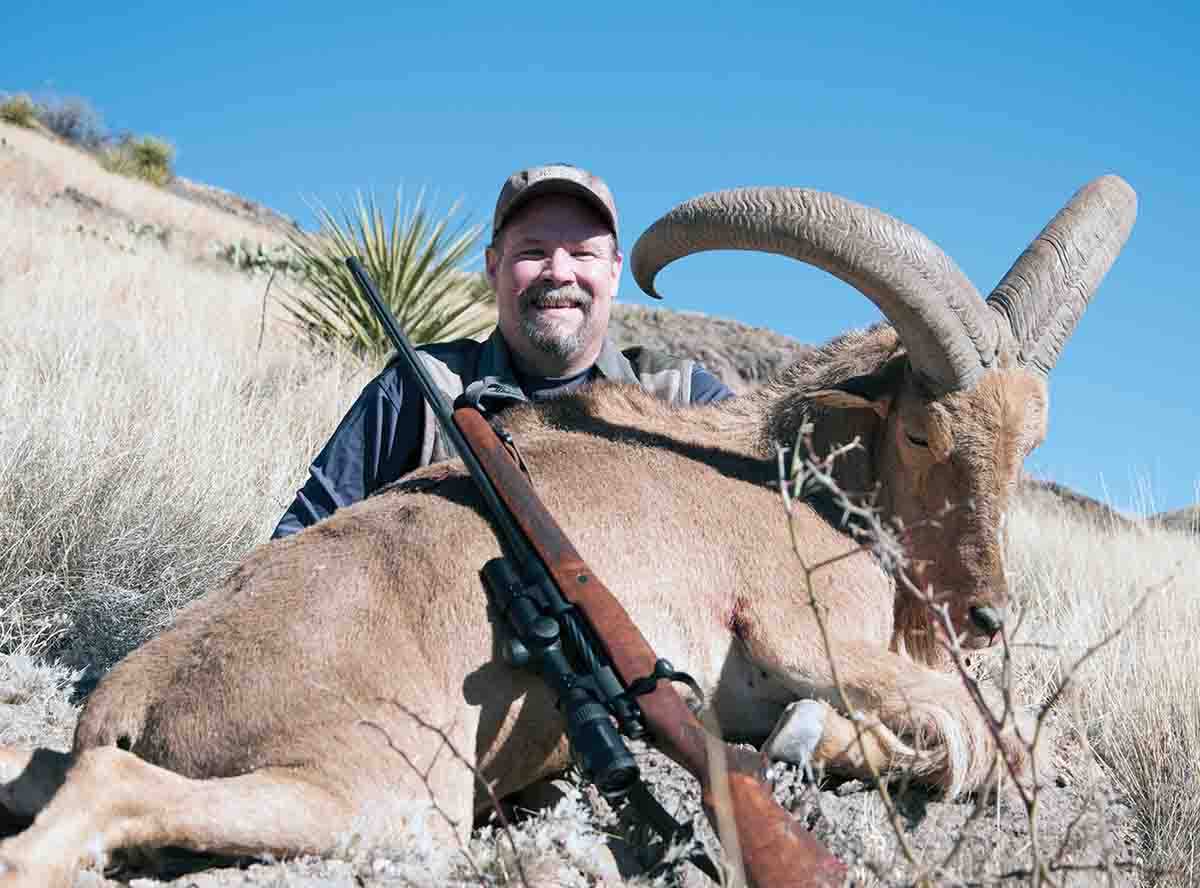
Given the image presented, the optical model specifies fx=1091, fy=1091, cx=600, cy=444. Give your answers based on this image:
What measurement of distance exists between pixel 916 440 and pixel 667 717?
1.75 metres

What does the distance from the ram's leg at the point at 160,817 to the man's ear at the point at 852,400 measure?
8.05 ft

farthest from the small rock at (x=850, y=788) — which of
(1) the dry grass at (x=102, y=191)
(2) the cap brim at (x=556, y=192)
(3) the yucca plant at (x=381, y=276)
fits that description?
(1) the dry grass at (x=102, y=191)

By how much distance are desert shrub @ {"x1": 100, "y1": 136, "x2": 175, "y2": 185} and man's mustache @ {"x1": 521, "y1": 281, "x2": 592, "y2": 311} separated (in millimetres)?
39252

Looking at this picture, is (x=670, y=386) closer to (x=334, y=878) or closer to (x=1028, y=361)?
(x=1028, y=361)

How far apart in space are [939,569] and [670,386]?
2.31m

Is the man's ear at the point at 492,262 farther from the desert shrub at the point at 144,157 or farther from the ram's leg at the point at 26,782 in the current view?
the desert shrub at the point at 144,157

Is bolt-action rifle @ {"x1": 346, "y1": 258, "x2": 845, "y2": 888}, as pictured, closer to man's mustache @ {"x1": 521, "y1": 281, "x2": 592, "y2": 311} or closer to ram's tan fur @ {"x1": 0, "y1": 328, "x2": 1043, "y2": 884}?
ram's tan fur @ {"x1": 0, "y1": 328, "x2": 1043, "y2": 884}

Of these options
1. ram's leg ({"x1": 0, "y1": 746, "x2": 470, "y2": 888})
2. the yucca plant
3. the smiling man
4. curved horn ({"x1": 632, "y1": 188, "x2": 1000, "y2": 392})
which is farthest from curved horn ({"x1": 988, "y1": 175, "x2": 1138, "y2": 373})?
the yucca plant

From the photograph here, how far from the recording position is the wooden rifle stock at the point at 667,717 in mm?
2781

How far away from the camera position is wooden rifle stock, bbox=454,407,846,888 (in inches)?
A: 109

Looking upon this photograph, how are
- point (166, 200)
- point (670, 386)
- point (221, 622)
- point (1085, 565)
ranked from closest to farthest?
1. point (221, 622)
2. point (670, 386)
3. point (1085, 565)
4. point (166, 200)

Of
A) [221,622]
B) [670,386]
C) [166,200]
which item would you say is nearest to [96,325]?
[670,386]

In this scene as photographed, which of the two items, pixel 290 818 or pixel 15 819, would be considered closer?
pixel 290 818

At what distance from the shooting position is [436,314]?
1341cm
